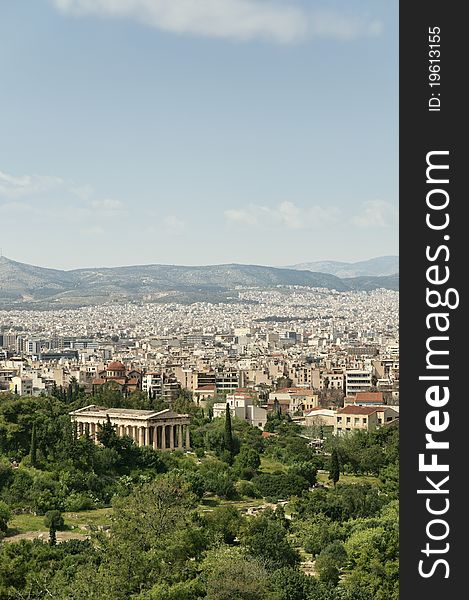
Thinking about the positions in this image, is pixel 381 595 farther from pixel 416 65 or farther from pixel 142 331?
pixel 142 331

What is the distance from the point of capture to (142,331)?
3826 inches

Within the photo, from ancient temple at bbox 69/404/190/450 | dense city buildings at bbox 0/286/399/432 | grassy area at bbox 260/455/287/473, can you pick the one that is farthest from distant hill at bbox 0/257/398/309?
grassy area at bbox 260/455/287/473

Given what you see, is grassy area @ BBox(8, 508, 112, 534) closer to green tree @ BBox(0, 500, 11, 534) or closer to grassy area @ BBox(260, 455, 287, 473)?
green tree @ BBox(0, 500, 11, 534)

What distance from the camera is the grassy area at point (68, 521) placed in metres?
16.6

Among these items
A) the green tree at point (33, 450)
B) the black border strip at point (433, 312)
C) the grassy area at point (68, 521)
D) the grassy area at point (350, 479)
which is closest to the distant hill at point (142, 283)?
the grassy area at point (350, 479)

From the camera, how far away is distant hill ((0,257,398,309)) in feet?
454

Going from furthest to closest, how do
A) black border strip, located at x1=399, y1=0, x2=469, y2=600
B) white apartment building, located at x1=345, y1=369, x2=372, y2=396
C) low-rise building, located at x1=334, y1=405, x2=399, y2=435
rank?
1. white apartment building, located at x1=345, y1=369, x2=372, y2=396
2. low-rise building, located at x1=334, y1=405, x2=399, y2=435
3. black border strip, located at x1=399, y1=0, x2=469, y2=600

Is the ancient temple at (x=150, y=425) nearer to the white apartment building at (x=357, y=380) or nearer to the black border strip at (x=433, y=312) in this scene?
the white apartment building at (x=357, y=380)

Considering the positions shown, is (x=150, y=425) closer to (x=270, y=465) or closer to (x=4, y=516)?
(x=270, y=465)

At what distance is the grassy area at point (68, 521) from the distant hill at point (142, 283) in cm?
11033

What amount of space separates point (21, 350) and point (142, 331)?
21234 millimetres

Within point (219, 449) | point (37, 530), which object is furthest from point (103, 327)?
point (37, 530)

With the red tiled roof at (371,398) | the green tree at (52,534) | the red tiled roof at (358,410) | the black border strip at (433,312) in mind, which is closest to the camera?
the black border strip at (433,312)

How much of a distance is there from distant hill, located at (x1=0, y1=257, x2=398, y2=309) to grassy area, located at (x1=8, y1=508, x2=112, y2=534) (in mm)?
110333
